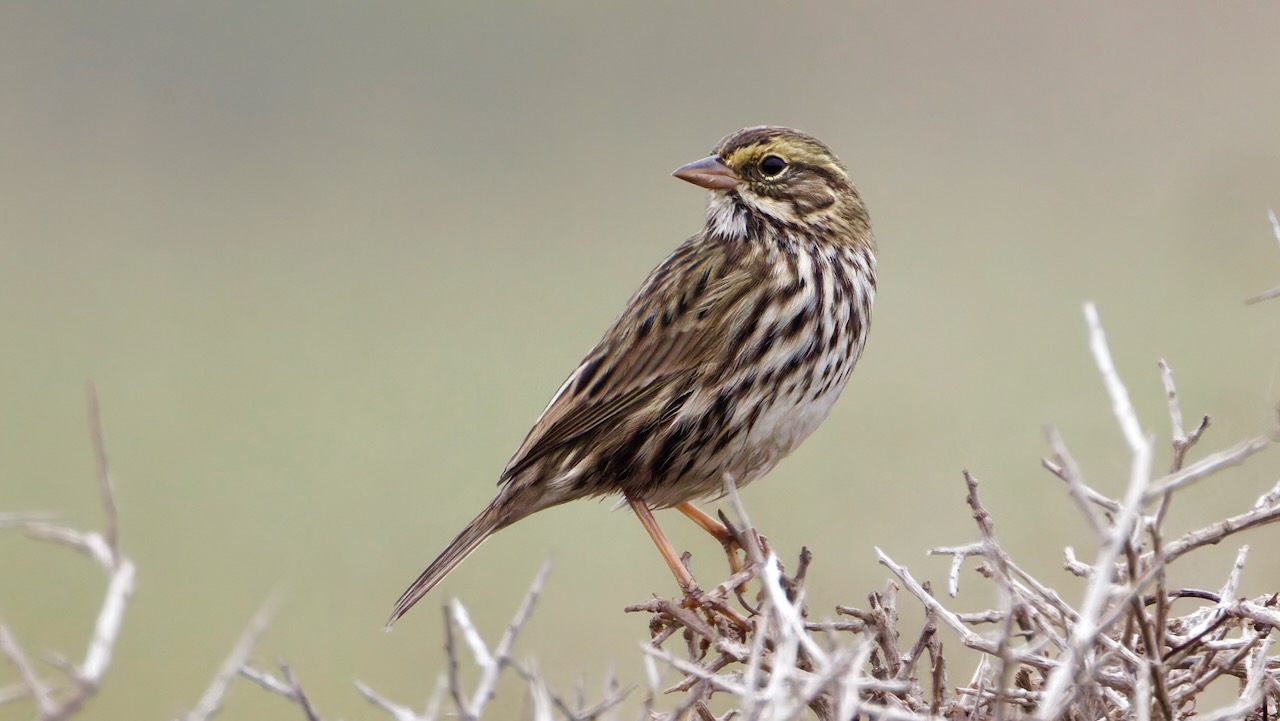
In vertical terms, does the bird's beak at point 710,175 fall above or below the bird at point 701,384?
above

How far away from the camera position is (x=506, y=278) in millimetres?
12281

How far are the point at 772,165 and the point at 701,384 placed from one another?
80 cm

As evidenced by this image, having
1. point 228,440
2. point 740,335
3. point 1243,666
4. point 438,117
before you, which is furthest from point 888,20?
point 1243,666

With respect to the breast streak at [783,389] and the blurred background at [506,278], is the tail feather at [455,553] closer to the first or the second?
the breast streak at [783,389]

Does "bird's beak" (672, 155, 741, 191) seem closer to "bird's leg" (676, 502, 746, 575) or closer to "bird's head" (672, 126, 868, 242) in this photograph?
"bird's head" (672, 126, 868, 242)

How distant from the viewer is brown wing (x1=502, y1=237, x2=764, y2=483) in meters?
4.41

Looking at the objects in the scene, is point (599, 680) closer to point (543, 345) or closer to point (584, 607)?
point (584, 607)

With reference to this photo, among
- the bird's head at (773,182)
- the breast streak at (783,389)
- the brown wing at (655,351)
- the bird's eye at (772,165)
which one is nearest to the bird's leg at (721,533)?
the breast streak at (783,389)

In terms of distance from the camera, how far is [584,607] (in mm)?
7887

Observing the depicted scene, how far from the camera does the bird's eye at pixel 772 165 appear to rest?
4812 millimetres

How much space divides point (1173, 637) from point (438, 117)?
496 inches

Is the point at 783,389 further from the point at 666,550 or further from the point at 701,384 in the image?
the point at 666,550

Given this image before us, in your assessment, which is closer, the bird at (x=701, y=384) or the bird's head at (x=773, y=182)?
the bird at (x=701, y=384)

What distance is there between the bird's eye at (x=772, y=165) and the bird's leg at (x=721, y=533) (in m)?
0.97
